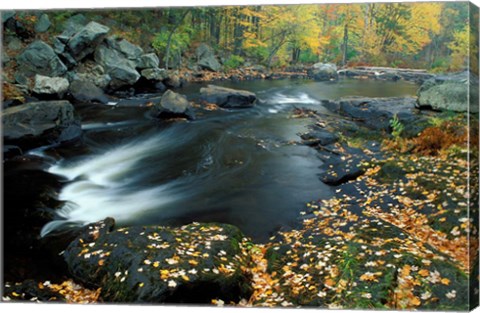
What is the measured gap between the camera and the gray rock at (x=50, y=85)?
5.22 m

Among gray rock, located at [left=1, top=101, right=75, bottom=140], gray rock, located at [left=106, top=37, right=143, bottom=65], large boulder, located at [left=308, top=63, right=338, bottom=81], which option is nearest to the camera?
large boulder, located at [left=308, top=63, right=338, bottom=81]

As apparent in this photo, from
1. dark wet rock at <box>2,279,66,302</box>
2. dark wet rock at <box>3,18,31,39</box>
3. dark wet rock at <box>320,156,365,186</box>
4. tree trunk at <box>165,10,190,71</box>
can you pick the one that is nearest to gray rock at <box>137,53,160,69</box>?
tree trunk at <box>165,10,190,71</box>

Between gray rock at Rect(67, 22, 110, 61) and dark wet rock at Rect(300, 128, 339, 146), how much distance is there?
2559 mm

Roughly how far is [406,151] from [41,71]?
4458mm

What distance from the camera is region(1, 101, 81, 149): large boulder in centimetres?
496

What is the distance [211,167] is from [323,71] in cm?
164

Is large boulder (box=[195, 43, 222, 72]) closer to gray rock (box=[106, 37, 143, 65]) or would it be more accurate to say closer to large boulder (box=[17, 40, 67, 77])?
gray rock (box=[106, 37, 143, 65])

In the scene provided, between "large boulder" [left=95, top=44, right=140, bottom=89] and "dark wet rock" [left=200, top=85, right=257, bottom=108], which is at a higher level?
"large boulder" [left=95, top=44, right=140, bottom=89]

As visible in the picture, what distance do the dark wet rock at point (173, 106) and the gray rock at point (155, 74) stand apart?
301 millimetres

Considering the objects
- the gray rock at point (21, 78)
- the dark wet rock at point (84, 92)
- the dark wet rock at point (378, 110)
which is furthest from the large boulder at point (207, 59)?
the gray rock at point (21, 78)

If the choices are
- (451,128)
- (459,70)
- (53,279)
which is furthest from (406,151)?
(53,279)

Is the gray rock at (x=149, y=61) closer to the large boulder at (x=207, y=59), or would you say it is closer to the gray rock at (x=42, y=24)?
the large boulder at (x=207, y=59)

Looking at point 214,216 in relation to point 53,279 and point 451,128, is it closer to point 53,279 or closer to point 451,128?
point 53,279

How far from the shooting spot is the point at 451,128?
3.62 metres
